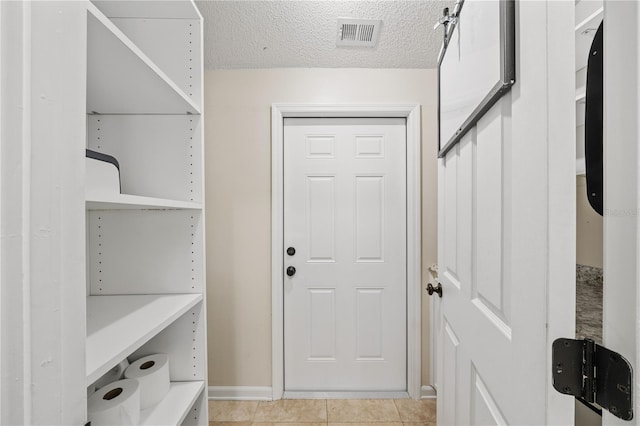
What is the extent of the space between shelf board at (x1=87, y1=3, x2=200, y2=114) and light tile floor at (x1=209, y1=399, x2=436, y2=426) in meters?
1.80

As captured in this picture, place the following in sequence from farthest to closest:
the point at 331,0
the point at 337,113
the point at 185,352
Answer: the point at 337,113 → the point at 331,0 → the point at 185,352

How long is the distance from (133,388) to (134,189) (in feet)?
2.15

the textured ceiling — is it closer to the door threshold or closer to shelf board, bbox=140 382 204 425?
shelf board, bbox=140 382 204 425

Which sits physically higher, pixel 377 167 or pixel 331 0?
pixel 331 0

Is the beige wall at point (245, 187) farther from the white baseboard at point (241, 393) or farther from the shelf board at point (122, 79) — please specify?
the shelf board at point (122, 79)

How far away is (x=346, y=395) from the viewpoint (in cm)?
208

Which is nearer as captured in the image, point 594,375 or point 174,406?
point 594,375

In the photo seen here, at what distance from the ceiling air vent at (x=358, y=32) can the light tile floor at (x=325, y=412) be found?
7.33ft

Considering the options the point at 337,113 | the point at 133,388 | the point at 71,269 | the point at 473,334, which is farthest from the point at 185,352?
the point at 337,113

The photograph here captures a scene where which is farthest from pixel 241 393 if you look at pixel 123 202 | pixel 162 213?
pixel 123 202

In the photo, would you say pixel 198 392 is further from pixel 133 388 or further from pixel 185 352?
pixel 133 388

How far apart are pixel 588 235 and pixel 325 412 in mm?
1883

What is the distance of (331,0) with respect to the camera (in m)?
1.46

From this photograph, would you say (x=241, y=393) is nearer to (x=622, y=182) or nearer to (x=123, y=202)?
(x=123, y=202)
